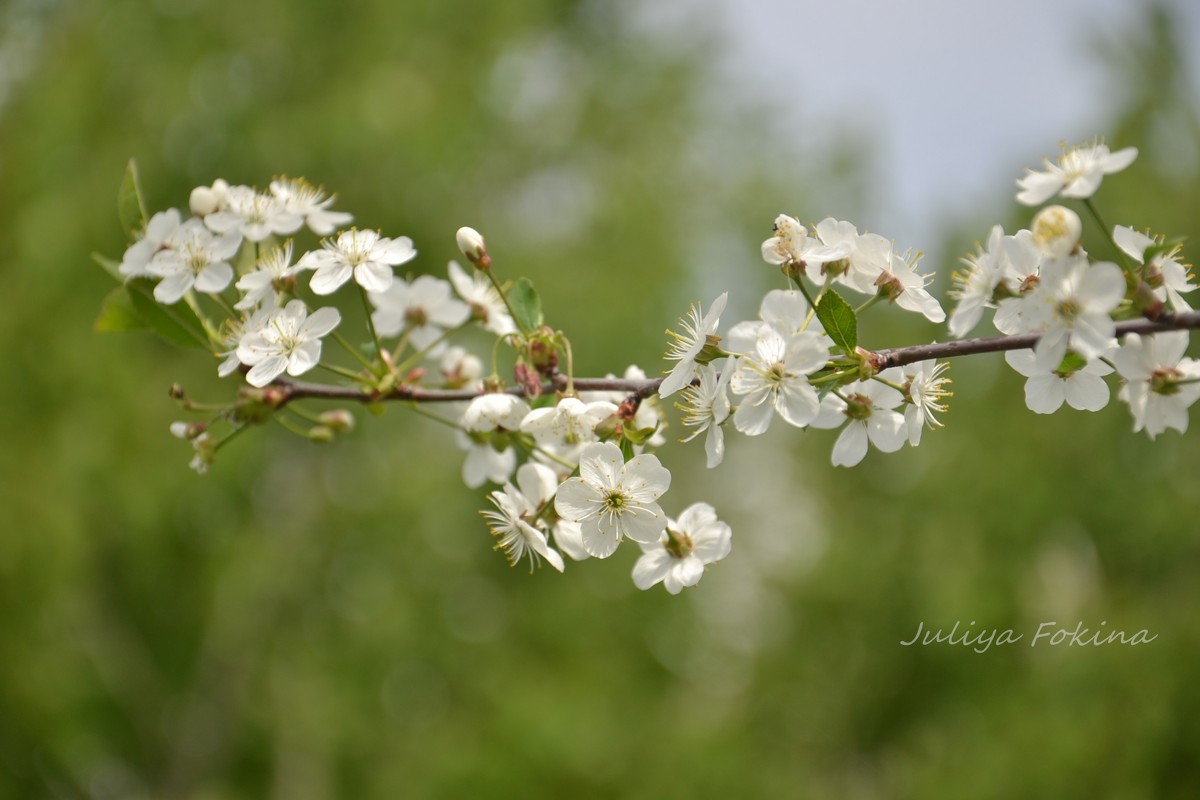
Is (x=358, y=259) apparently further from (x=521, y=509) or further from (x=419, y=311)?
(x=521, y=509)

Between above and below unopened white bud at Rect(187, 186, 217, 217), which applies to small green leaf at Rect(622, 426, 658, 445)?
below

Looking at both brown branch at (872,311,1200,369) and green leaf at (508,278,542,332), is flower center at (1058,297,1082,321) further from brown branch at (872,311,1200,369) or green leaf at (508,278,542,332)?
green leaf at (508,278,542,332)

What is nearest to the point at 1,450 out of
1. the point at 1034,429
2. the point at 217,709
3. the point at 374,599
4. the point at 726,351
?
the point at 217,709

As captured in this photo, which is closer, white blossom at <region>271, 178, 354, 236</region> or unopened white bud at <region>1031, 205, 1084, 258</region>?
unopened white bud at <region>1031, 205, 1084, 258</region>

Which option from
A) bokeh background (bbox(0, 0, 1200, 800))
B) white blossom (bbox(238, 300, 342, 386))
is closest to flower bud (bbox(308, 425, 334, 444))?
white blossom (bbox(238, 300, 342, 386))

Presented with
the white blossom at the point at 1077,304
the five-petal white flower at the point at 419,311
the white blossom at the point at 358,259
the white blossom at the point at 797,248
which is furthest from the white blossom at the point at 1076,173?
the five-petal white flower at the point at 419,311

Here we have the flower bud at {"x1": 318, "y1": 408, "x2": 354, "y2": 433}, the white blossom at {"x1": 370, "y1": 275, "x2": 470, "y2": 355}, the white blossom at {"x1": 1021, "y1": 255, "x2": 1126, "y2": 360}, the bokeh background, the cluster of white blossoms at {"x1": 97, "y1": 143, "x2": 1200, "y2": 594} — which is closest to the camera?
the white blossom at {"x1": 1021, "y1": 255, "x2": 1126, "y2": 360}
